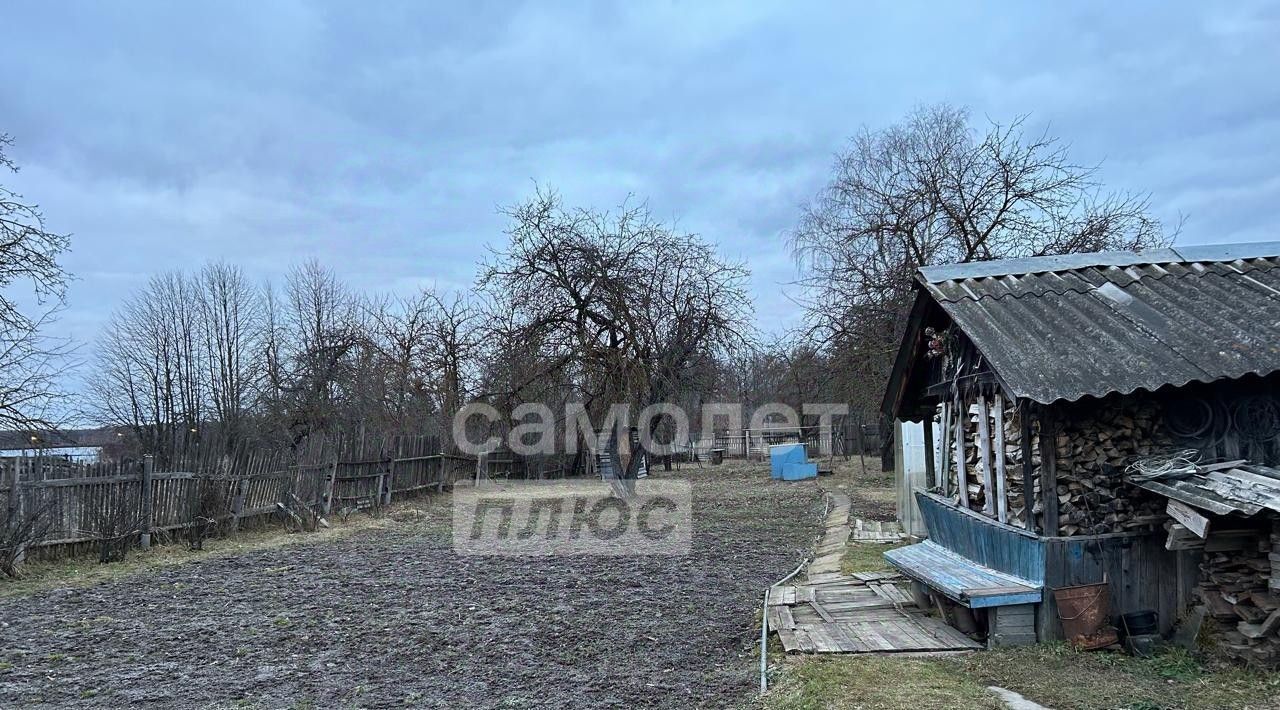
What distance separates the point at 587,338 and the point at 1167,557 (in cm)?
1250

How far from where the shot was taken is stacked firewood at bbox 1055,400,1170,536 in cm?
588

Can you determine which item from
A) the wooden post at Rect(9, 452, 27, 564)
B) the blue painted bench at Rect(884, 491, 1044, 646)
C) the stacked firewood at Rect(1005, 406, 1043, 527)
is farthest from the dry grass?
the stacked firewood at Rect(1005, 406, 1043, 527)

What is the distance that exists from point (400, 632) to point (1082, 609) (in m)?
5.19

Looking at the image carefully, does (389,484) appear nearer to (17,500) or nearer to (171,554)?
(171,554)

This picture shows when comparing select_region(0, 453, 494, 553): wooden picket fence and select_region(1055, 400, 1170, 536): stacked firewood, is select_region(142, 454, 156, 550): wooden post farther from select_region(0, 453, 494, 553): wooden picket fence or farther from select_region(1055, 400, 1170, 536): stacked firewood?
select_region(1055, 400, 1170, 536): stacked firewood

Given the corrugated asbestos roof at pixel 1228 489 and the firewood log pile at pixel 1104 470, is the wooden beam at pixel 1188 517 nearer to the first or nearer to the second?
the corrugated asbestos roof at pixel 1228 489

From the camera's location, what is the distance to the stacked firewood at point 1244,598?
16.5 ft

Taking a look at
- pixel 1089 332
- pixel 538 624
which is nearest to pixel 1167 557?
pixel 1089 332

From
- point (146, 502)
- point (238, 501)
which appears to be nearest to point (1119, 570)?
point (146, 502)

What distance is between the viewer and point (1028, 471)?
6000mm

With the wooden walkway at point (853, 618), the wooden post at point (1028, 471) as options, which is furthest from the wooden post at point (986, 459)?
the wooden walkway at point (853, 618)

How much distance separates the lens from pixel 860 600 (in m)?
7.80

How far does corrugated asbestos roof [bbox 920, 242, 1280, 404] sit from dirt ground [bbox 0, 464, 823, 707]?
115 inches

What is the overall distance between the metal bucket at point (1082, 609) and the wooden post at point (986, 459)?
1.05m
